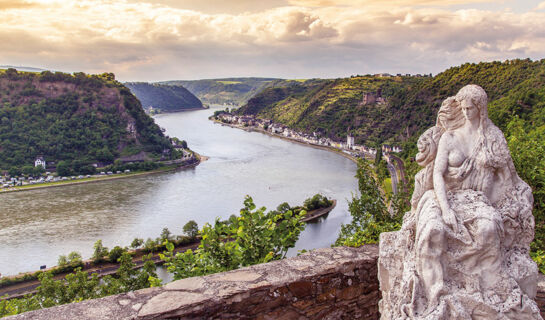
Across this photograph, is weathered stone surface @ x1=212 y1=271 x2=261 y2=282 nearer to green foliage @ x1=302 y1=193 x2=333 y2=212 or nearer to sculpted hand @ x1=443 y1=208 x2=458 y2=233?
sculpted hand @ x1=443 y1=208 x2=458 y2=233

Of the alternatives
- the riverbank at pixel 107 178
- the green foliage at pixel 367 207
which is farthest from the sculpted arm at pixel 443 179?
the riverbank at pixel 107 178

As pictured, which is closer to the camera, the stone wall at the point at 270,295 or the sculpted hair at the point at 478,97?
the stone wall at the point at 270,295

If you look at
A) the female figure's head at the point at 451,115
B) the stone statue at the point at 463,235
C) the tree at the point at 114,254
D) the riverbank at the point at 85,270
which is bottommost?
the riverbank at the point at 85,270

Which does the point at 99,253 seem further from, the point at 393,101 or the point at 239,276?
the point at 393,101

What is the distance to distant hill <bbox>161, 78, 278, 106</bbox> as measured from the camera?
154000 mm

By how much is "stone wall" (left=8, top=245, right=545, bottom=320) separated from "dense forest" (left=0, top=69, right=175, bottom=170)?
46122 millimetres

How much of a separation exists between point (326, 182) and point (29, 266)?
23.1 m

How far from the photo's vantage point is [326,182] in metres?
34.6

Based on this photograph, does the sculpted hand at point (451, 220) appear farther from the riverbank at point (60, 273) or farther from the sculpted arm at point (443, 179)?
the riverbank at point (60, 273)

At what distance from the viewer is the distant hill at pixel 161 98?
119 m

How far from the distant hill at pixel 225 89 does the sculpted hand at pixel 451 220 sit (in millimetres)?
144790

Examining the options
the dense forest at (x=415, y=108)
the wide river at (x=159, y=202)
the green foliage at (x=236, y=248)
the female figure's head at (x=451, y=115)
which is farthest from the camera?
the wide river at (x=159, y=202)

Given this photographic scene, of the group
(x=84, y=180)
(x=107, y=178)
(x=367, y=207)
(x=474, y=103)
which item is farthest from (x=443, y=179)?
(x=107, y=178)

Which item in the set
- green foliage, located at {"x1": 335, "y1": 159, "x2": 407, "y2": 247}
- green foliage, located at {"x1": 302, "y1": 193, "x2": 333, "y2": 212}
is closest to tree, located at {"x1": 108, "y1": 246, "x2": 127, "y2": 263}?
green foliage, located at {"x1": 302, "y1": 193, "x2": 333, "y2": 212}
